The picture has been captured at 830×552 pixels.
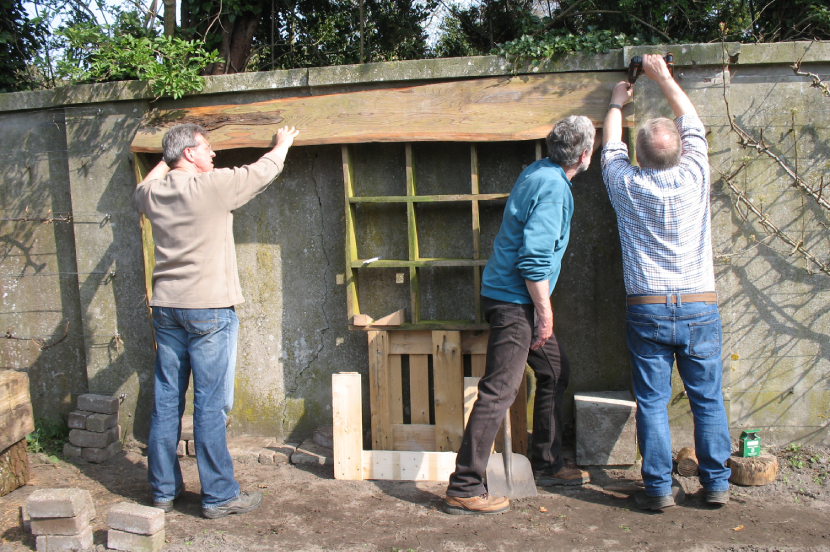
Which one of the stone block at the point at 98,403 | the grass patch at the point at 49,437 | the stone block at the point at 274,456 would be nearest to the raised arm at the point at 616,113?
the stone block at the point at 274,456

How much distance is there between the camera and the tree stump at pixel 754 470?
3.45 metres

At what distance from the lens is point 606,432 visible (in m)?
3.70

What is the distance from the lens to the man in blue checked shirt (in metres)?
3.16

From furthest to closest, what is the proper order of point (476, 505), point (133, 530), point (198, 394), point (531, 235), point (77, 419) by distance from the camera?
1. point (77, 419)
2. point (198, 394)
3. point (476, 505)
4. point (531, 235)
5. point (133, 530)

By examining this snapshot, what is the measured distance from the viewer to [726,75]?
3701 millimetres

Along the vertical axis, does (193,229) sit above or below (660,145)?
below

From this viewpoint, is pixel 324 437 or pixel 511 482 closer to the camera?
pixel 511 482

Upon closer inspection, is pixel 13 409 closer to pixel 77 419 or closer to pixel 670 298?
pixel 77 419

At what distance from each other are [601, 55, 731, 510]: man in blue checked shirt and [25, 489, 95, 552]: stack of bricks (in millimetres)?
2860

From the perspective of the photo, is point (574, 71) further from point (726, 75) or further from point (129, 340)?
point (129, 340)

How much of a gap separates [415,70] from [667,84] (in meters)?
1.54

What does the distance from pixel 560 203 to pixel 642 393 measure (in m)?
1.11

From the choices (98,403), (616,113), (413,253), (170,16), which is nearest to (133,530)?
(98,403)

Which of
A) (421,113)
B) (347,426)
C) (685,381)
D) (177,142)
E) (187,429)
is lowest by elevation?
(187,429)
